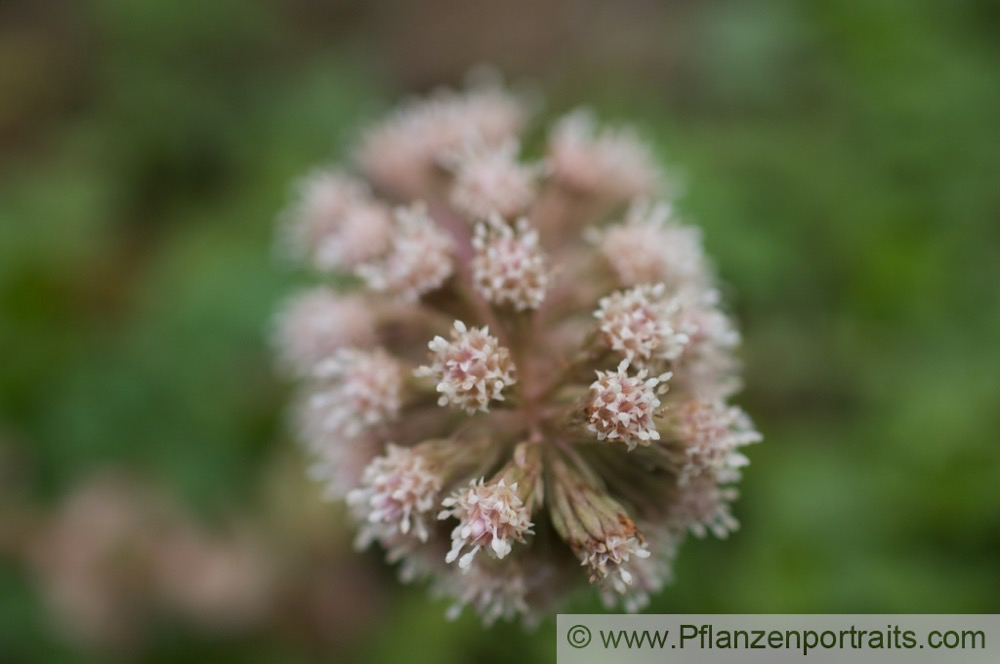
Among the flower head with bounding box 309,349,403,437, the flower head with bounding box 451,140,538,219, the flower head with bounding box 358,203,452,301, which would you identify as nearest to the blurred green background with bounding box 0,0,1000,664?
the flower head with bounding box 309,349,403,437

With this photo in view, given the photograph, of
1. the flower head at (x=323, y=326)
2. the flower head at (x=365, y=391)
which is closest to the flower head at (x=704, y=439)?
the flower head at (x=365, y=391)

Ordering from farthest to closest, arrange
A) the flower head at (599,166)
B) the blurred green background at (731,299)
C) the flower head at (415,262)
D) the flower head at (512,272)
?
the blurred green background at (731,299), the flower head at (599,166), the flower head at (415,262), the flower head at (512,272)

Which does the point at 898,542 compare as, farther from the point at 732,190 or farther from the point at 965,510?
the point at 732,190

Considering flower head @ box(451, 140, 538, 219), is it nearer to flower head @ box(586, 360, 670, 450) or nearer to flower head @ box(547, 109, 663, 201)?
flower head @ box(547, 109, 663, 201)

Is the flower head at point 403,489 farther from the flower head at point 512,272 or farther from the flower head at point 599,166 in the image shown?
the flower head at point 599,166

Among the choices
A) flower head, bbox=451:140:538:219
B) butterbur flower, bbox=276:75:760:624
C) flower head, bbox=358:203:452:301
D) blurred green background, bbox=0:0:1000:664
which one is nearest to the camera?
butterbur flower, bbox=276:75:760:624
